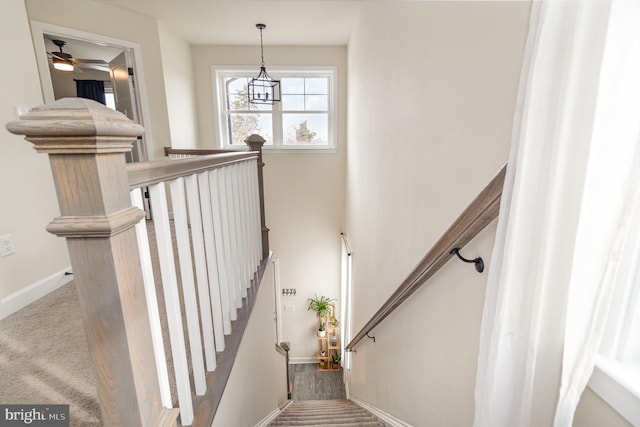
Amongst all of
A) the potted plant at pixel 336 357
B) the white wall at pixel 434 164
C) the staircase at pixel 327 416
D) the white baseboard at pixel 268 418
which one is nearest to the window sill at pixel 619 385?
the white wall at pixel 434 164

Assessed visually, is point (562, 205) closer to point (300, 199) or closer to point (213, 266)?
point (213, 266)

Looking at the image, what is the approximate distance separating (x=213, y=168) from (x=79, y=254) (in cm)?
81

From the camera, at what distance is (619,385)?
54 cm

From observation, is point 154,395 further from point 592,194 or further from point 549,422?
point 592,194

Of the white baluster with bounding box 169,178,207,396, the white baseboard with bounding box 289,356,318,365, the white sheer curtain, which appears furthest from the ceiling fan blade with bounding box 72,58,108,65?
the white baseboard with bounding box 289,356,318,365

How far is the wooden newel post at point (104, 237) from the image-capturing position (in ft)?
1.77

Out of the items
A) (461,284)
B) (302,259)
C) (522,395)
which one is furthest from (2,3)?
(302,259)

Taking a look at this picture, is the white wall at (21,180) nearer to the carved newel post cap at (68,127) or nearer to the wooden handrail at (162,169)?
the wooden handrail at (162,169)

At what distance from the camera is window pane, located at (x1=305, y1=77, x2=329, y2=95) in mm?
4828

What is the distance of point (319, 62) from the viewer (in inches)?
183

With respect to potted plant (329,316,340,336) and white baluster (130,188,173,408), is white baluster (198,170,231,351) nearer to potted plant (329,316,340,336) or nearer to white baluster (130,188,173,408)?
white baluster (130,188,173,408)

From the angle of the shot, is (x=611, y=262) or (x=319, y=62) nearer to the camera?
(x=611, y=262)

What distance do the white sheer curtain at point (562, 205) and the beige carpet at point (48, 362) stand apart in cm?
131

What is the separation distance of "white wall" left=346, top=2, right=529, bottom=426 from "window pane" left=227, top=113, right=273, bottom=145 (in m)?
2.73
